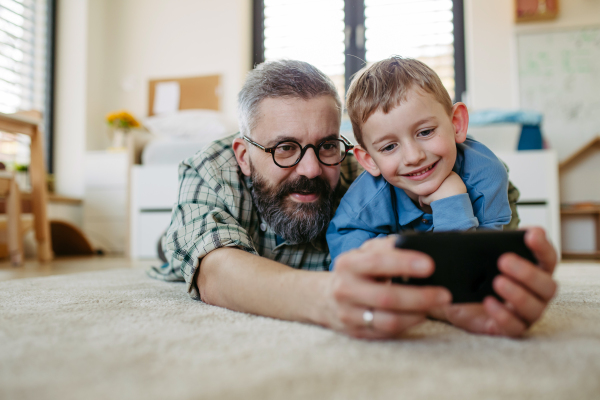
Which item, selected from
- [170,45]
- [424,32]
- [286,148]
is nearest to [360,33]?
[424,32]

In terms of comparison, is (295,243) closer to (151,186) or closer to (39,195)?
(151,186)

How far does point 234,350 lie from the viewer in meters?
0.51

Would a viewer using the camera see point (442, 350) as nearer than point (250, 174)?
Yes

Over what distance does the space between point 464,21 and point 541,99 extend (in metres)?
0.93

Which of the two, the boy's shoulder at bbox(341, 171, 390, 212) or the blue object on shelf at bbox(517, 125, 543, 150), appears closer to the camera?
the boy's shoulder at bbox(341, 171, 390, 212)

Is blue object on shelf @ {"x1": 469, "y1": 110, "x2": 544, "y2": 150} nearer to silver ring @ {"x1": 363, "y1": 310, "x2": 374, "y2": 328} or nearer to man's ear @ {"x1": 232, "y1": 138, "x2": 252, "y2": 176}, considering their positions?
man's ear @ {"x1": 232, "y1": 138, "x2": 252, "y2": 176}

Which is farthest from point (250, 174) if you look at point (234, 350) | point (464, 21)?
point (464, 21)

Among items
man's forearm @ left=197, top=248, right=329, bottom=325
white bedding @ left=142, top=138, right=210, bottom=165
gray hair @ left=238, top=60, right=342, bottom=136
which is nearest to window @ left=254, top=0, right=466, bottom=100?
white bedding @ left=142, top=138, right=210, bottom=165

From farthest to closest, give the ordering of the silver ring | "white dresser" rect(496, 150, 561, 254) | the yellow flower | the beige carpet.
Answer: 1. the yellow flower
2. "white dresser" rect(496, 150, 561, 254)
3. the silver ring
4. the beige carpet

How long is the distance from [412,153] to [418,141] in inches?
1.5

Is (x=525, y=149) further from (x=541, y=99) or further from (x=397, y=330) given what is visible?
(x=397, y=330)

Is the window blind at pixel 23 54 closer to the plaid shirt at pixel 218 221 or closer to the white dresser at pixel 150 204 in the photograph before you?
the white dresser at pixel 150 204

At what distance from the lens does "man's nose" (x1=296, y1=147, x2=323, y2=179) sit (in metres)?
0.93

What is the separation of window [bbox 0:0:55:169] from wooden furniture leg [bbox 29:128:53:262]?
134cm
